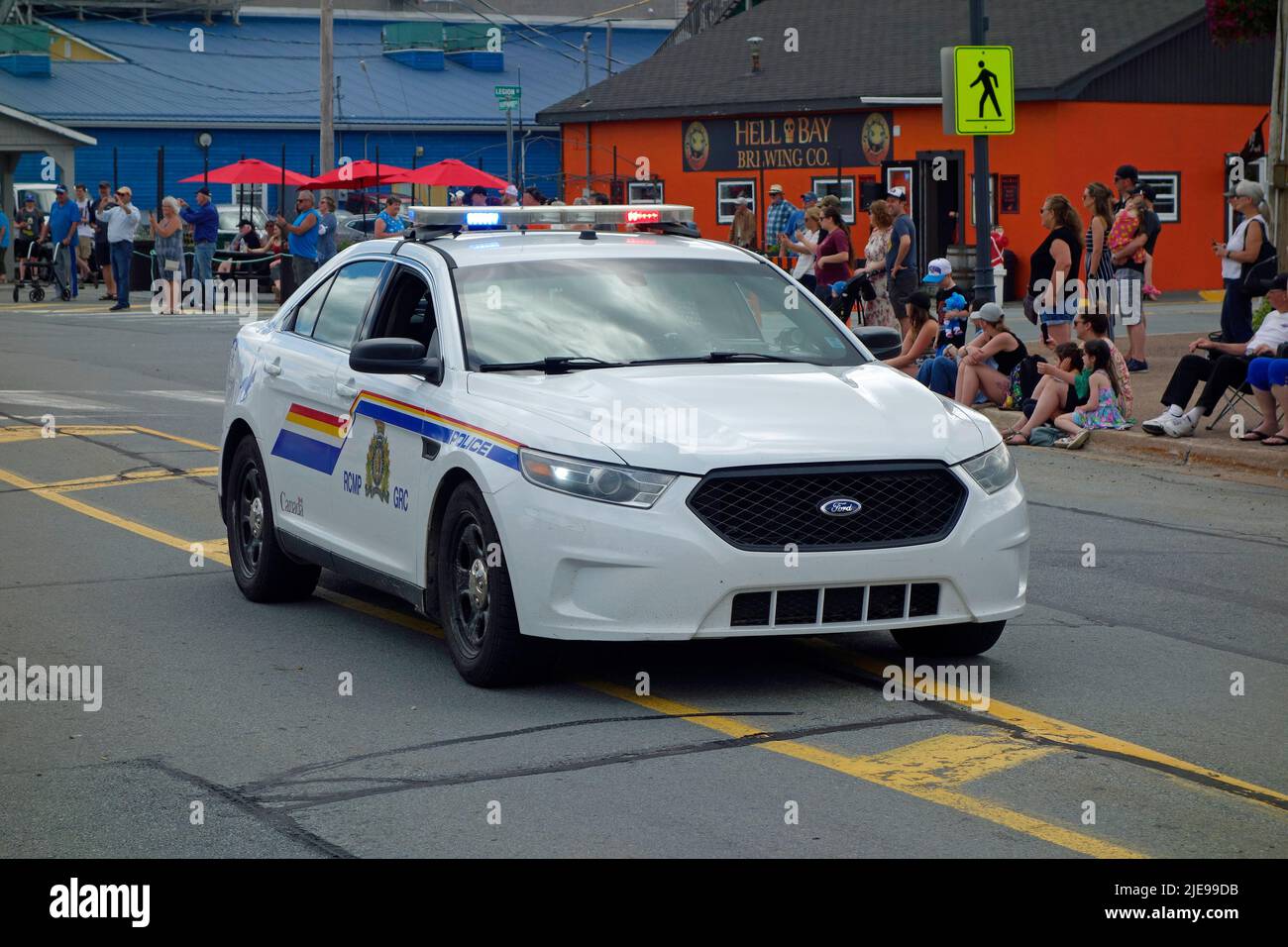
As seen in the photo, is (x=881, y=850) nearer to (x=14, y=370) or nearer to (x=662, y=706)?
(x=662, y=706)

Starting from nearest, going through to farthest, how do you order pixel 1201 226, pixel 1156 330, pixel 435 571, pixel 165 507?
pixel 435 571
pixel 165 507
pixel 1156 330
pixel 1201 226

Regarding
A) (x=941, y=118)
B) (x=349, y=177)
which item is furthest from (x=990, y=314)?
(x=349, y=177)

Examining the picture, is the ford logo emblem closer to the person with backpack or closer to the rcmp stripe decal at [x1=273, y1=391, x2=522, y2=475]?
the rcmp stripe decal at [x1=273, y1=391, x2=522, y2=475]

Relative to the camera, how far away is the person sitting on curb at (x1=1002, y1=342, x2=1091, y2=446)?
1548 cm

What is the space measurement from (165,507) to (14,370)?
1048cm

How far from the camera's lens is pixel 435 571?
7539 millimetres

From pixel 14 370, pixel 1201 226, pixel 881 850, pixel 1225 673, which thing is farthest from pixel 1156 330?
pixel 881 850

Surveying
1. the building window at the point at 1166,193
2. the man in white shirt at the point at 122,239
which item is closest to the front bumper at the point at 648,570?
the man in white shirt at the point at 122,239

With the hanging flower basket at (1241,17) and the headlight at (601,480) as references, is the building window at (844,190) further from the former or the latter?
the headlight at (601,480)

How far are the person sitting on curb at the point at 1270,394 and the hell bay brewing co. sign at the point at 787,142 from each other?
23.7m

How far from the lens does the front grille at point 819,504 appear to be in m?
6.84

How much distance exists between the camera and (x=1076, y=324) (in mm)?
15555

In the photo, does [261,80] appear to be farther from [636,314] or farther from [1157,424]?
[636,314]

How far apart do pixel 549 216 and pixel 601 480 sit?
2724 mm
